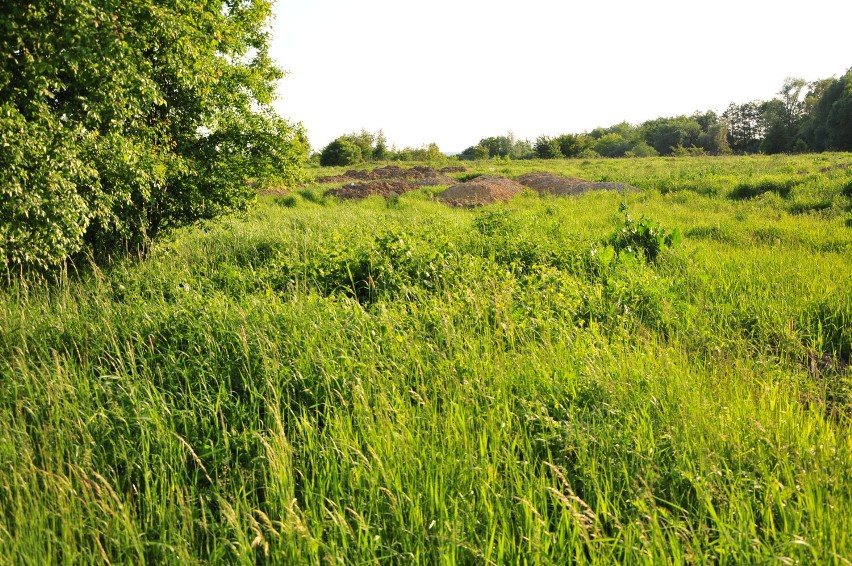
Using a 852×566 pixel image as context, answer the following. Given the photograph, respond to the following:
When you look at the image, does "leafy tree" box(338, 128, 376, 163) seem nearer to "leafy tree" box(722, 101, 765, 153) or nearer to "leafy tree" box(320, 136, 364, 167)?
"leafy tree" box(320, 136, 364, 167)

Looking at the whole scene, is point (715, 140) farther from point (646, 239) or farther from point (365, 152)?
point (646, 239)

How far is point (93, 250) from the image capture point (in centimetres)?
793

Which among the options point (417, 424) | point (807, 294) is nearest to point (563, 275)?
point (807, 294)

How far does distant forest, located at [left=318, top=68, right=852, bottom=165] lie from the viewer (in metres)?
45.9

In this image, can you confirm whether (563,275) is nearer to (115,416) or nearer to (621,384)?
(621,384)

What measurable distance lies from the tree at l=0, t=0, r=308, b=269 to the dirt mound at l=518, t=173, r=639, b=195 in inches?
391

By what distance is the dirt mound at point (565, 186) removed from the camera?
1620 cm

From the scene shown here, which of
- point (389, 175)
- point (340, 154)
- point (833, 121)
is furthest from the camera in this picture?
point (833, 121)

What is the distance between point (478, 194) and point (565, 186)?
3.34 m

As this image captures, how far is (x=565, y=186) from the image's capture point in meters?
17.4

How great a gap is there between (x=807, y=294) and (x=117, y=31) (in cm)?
824

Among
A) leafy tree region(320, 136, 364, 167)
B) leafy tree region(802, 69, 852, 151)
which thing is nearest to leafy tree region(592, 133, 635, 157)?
leafy tree region(802, 69, 852, 151)

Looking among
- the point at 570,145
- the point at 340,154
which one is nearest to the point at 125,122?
the point at 340,154

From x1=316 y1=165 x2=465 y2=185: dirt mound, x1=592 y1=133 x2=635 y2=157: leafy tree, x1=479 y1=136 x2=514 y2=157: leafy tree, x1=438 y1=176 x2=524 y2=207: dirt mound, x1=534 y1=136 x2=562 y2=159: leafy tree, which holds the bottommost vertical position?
x1=438 y1=176 x2=524 y2=207: dirt mound
